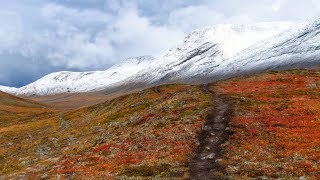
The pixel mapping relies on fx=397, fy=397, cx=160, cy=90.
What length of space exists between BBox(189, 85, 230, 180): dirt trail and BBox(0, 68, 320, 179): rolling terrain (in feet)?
0.34

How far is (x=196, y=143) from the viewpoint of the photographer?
54125mm

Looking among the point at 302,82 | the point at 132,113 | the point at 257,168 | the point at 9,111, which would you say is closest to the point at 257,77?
the point at 302,82

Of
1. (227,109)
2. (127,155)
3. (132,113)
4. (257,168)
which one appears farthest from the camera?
(132,113)

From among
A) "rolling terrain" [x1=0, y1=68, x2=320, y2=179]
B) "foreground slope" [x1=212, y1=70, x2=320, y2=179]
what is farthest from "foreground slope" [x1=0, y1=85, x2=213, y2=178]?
"foreground slope" [x1=212, y1=70, x2=320, y2=179]

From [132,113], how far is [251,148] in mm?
51280

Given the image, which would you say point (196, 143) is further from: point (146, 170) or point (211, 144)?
point (146, 170)

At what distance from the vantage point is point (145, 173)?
141ft

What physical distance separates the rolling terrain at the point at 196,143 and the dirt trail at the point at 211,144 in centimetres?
10

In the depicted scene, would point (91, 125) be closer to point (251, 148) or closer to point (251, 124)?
point (251, 124)

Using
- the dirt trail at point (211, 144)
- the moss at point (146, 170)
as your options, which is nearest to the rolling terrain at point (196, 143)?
the moss at point (146, 170)

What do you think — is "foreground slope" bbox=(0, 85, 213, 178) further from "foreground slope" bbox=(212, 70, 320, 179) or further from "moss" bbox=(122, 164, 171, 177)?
"foreground slope" bbox=(212, 70, 320, 179)

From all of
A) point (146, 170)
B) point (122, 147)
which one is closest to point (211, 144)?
point (146, 170)

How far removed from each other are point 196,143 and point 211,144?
2.35 metres

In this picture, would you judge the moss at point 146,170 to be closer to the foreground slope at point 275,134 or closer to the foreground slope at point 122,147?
the foreground slope at point 122,147
